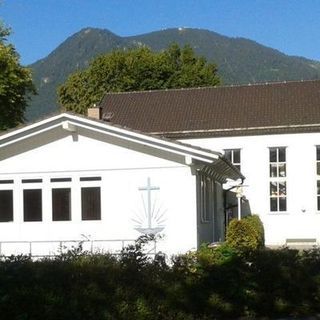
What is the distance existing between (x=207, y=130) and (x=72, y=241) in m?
18.0

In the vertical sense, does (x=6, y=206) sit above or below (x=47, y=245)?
above

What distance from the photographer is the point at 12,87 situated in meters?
40.5

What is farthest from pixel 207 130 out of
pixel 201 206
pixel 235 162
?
pixel 201 206

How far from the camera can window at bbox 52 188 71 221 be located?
22078mm

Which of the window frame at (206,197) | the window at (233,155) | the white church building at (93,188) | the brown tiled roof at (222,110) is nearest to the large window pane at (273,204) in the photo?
the window at (233,155)

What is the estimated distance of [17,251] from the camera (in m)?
22.2

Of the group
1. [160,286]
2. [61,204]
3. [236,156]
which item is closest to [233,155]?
[236,156]

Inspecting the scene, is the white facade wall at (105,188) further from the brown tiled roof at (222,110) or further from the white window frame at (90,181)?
the brown tiled roof at (222,110)

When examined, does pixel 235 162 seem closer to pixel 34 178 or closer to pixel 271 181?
pixel 271 181

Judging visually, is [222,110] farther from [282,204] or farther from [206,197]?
[206,197]

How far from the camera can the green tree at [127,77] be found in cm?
6075

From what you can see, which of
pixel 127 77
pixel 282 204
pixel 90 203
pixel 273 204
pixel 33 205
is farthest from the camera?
pixel 127 77

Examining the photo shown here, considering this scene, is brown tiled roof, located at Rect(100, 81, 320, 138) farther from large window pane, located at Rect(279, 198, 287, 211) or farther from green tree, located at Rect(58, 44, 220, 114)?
green tree, located at Rect(58, 44, 220, 114)

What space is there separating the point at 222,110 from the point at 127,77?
20670 mm
